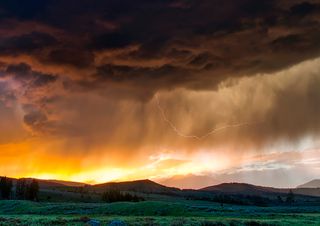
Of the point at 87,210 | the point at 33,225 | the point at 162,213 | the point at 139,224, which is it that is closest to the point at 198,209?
the point at 162,213

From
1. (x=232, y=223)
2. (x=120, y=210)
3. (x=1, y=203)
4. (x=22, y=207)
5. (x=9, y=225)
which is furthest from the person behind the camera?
(x=1, y=203)

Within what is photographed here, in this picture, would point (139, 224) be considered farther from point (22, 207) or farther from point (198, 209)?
Answer: point (22, 207)

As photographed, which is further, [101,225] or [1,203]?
[1,203]

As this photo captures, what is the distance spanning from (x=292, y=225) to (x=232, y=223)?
10.6 metres

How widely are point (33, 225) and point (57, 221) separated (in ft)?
20.0

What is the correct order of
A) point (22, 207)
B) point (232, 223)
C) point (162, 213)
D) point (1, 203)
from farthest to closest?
point (1, 203) < point (22, 207) < point (162, 213) < point (232, 223)

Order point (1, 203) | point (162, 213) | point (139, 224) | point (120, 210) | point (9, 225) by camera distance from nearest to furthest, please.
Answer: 1. point (9, 225)
2. point (139, 224)
3. point (162, 213)
4. point (120, 210)
5. point (1, 203)

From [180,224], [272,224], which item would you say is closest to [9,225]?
[180,224]

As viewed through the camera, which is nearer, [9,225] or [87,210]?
[9,225]

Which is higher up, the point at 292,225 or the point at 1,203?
the point at 1,203

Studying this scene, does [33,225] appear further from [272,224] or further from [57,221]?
[272,224]

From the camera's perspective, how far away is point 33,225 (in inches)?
2373

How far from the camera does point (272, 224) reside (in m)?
70.2

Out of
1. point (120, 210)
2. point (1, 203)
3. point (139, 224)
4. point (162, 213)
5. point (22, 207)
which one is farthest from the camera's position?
point (1, 203)
